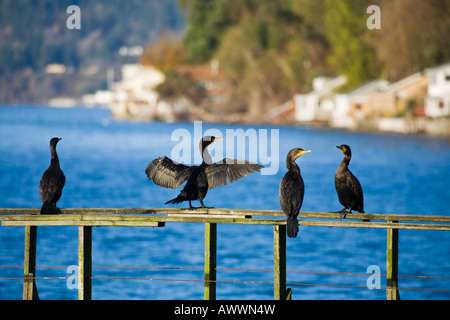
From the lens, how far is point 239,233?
1412 inches

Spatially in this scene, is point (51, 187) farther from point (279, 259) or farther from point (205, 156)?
point (279, 259)

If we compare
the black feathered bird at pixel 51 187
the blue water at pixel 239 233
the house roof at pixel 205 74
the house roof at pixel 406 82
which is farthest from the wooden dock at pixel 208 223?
the house roof at pixel 205 74

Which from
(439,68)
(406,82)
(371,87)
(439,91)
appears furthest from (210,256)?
(371,87)

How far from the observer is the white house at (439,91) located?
313 ft

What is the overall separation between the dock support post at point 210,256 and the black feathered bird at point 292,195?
1345mm

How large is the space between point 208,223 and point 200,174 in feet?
2.41

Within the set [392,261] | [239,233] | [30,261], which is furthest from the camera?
[239,233]

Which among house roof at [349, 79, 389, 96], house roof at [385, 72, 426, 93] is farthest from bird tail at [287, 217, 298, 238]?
house roof at [349, 79, 389, 96]

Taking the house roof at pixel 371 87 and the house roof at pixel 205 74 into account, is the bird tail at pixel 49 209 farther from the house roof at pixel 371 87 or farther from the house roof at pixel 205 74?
the house roof at pixel 205 74

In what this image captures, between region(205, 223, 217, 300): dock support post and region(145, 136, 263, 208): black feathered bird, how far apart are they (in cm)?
52

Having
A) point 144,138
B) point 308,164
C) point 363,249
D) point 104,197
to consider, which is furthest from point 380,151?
point 363,249

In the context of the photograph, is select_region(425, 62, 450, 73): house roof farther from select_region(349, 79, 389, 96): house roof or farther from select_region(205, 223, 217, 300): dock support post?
select_region(205, 223, 217, 300): dock support post

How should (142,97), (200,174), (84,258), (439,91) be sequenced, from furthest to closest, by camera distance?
(142,97) → (439,91) → (84,258) → (200,174)
